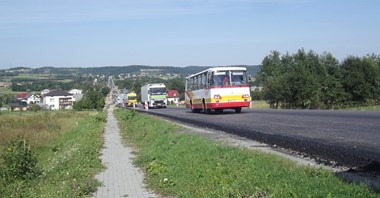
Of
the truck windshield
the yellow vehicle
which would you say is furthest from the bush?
the yellow vehicle

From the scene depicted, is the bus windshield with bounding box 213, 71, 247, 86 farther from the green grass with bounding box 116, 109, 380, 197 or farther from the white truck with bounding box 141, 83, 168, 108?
the white truck with bounding box 141, 83, 168, 108

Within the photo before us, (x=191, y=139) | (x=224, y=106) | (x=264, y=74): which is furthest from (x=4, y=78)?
(x=191, y=139)

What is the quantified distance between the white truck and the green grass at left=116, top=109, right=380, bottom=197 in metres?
60.9

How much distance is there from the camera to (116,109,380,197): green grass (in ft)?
23.2

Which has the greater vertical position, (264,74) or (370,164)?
(264,74)

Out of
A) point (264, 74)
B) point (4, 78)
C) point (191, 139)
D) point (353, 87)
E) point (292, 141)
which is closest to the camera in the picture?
point (292, 141)

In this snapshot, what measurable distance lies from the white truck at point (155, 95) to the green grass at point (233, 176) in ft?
200

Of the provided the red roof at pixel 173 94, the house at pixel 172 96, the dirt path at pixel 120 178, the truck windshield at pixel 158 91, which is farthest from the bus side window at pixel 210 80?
the house at pixel 172 96

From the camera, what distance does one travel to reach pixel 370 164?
957 centimetres

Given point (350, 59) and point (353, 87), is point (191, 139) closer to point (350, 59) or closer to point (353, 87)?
point (353, 87)

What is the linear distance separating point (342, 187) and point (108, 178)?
666 cm

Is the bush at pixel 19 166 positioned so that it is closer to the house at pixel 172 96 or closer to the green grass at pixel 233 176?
the green grass at pixel 233 176

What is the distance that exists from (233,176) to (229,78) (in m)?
24.9

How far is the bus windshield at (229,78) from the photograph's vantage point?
33281 millimetres
